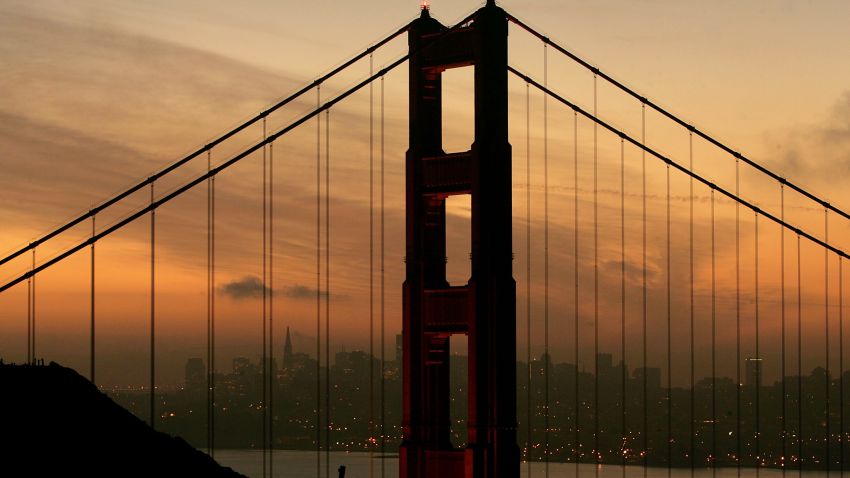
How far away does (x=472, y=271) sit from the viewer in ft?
187

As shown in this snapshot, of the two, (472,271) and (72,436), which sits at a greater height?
(472,271)

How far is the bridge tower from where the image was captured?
5625cm

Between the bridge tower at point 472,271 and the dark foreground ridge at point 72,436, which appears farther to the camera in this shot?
the bridge tower at point 472,271

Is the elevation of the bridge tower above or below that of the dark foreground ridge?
above

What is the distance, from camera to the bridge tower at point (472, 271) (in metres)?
56.2

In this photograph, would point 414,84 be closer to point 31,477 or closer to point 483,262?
point 483,262

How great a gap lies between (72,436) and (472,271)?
1454 centimetres

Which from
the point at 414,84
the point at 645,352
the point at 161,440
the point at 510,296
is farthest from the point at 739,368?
the point at 161,440

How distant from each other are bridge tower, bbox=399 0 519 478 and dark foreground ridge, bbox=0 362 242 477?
761cm

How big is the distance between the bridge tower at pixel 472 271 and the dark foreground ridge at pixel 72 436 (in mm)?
7612

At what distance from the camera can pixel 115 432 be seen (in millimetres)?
56594

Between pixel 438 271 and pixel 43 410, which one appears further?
pixel 438 271

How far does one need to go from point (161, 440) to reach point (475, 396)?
438 inches

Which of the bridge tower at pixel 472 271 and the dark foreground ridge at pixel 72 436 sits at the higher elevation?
the bridge tower at pixel 472 271
